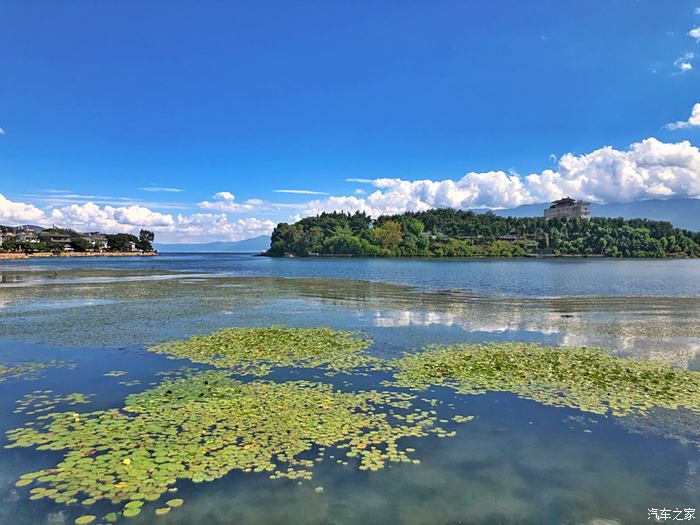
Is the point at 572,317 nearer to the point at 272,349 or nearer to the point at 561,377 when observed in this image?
the point at 561,377

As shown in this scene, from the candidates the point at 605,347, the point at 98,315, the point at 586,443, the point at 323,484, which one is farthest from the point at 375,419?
the point at 98,315

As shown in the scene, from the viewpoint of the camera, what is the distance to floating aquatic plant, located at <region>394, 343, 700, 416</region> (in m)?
13.1

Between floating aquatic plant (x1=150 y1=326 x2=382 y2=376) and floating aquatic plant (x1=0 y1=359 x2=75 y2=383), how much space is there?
351cm

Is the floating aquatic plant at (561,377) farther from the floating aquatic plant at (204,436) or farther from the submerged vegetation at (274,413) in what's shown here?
the floating aquatic plant at (204,436)

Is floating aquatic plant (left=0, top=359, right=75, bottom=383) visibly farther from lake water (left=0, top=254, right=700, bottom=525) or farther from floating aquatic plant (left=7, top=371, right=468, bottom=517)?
floating aquatic plant (left=7, top=371, right=468, bottom=517)

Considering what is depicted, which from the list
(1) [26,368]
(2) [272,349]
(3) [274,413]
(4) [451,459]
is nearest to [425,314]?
(2) [272,349]

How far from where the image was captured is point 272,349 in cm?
1958

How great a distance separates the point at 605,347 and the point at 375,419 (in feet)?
47.4

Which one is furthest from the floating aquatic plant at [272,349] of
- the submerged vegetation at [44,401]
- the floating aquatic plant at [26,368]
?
the submerged vegetation at [44,401]

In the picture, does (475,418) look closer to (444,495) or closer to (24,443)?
(444,495)

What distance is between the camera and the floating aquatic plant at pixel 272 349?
1706 centimetres

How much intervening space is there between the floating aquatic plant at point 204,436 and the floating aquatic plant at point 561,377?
3240mm

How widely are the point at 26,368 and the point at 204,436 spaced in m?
10.1

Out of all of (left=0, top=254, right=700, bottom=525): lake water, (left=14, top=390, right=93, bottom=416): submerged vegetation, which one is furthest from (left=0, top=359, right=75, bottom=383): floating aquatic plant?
(left=14, top=390, right=93, bottom=416): submerged vegetation
